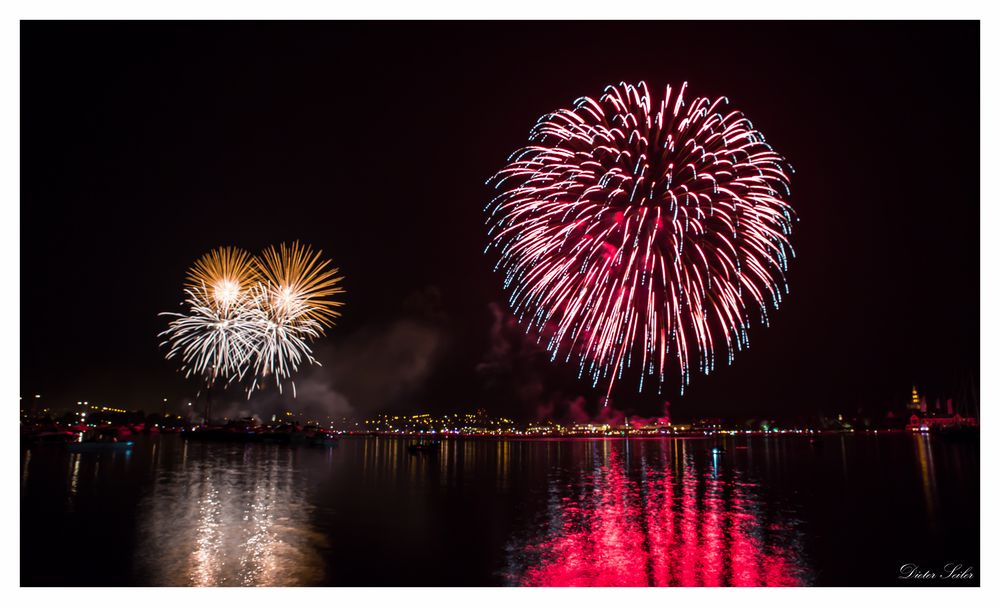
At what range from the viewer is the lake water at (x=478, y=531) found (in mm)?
15008

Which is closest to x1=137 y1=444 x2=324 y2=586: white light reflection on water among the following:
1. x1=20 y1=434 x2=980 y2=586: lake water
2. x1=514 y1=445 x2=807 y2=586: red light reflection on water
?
x1=20 y1=434 x2=980 y2=586: lake water

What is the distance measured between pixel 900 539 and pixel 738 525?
4642mm

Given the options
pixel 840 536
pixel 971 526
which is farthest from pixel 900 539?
pixel 971 526

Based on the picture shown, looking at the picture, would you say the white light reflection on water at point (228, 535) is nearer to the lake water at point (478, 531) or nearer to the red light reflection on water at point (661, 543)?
the lake water at point (478, 531)

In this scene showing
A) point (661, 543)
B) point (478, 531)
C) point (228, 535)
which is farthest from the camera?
point (478, 531)

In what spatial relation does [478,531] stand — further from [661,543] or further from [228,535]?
[228,535]

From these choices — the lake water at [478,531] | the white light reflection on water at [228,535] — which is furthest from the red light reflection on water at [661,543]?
the white light reflection on water at [228,535]

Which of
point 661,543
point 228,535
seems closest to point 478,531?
point 661,543

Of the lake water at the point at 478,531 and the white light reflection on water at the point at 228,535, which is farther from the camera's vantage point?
the lake water at the point at 478,531

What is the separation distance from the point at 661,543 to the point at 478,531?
5450 mm

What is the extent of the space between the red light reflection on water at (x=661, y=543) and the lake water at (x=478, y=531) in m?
0.07

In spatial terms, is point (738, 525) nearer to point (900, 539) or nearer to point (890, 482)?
point (900, 539)

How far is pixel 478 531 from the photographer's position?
795 inches

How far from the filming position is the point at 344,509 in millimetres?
24172
